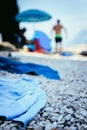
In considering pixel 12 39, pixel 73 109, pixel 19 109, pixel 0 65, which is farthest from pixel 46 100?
pixel 12 39

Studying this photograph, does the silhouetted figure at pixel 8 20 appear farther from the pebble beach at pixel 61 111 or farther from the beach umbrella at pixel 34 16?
the pebble beach at pixel 61 111

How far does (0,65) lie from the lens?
26.3 feet

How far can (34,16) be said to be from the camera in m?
16.7

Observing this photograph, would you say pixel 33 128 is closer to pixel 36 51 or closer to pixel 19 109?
pixel 19 109

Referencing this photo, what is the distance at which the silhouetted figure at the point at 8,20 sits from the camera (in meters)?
19.7

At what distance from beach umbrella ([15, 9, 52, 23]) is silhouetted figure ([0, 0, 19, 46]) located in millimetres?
2951

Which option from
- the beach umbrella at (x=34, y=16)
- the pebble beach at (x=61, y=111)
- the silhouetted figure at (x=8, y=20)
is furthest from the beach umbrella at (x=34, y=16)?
the pebble beach at (x=61, y=111)

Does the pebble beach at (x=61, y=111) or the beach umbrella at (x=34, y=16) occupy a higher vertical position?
the beach umbrella at (x=34, y=16)

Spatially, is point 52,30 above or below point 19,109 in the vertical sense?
above

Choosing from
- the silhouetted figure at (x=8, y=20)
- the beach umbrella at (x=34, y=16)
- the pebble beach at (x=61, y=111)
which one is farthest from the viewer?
the silhouetted figure at (x=8, y=20)

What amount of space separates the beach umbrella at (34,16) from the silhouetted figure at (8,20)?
295 centimetres

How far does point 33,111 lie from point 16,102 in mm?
348

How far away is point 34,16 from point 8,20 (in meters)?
4.05

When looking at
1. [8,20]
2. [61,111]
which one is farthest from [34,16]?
[61,111]
